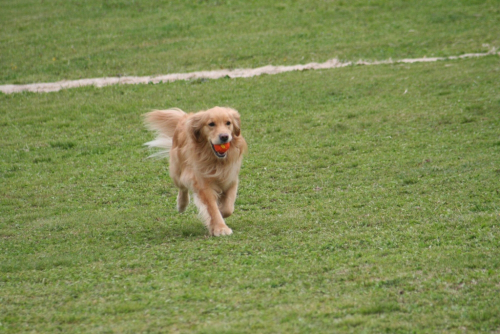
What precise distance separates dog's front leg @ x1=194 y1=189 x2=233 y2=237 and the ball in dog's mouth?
50 centimetres

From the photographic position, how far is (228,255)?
704cm

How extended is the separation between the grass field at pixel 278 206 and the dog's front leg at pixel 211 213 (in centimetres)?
17

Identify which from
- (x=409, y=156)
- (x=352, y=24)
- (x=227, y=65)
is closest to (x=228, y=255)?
(x=409, y=156)

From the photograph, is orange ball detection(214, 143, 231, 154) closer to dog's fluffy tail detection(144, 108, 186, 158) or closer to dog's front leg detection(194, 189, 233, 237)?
dog's front leg detection(194, 189, 233, 237)

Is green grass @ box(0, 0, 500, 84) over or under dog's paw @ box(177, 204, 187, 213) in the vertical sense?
over

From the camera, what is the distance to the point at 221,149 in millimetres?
8359

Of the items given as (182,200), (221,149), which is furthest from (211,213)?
(182,200)

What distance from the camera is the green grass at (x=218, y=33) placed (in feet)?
68.5

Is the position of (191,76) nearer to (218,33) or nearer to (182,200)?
(218,33)

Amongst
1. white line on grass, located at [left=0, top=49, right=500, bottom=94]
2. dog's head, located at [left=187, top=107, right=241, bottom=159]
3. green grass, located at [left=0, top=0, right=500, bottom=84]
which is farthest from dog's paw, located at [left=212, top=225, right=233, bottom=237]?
green grass, located at [left=0, top=0, right=500, bottom=84]

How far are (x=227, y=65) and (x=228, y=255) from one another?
14096 millimetres

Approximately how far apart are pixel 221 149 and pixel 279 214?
1447mm

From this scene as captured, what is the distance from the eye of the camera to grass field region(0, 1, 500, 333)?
17.8 feet

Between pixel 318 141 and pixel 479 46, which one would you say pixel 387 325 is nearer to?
pixel 318 141
